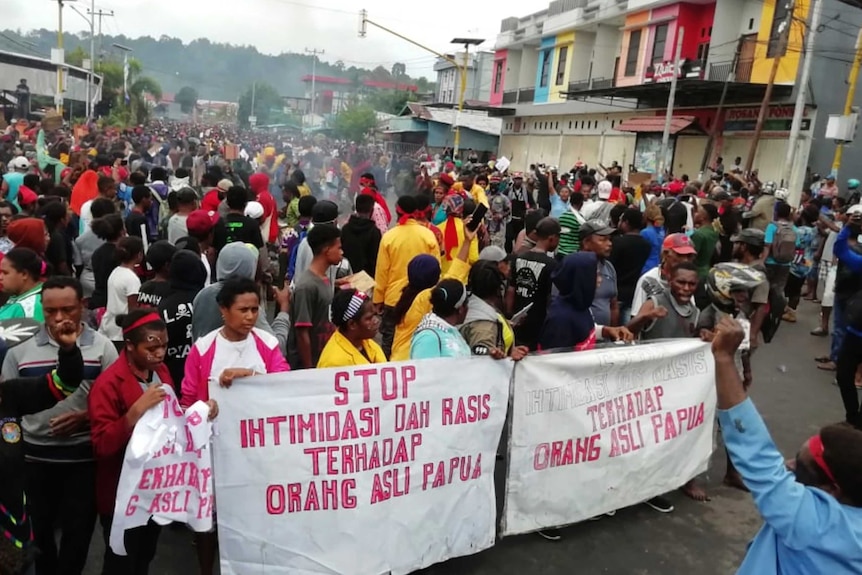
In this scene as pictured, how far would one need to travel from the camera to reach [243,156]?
22.5m

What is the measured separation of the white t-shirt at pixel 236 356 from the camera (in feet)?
10.9

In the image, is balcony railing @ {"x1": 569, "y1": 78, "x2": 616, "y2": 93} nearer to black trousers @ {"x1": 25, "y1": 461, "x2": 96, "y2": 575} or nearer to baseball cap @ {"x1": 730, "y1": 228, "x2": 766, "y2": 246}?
baseball cap @ {"x1": 730, "y1": 228, "x2": 766, "y2": 246}

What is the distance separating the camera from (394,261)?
5672 mm

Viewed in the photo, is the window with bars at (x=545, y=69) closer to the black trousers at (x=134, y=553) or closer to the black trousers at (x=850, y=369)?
the black trousers at (x=850, y=369)

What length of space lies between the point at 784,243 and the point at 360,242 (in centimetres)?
492

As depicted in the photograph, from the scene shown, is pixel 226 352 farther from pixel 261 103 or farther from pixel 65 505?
pixel 261 103

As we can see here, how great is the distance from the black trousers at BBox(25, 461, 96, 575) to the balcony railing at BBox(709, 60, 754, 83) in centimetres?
2532

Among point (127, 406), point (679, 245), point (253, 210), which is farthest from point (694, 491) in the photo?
point (253, 210)

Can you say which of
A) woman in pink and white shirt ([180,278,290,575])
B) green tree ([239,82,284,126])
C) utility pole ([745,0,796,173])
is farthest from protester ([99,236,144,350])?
green tree ([239,82,284,126])

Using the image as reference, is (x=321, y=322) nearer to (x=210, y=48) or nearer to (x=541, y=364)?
(x=541, y=364)

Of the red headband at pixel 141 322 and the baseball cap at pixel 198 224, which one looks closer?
the red headband at pixel 141 322

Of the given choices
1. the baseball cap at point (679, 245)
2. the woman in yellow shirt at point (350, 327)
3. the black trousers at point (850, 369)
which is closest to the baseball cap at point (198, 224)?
the woman in yellow shirt at point (350, 327)

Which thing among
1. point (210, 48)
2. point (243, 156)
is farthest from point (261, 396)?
point (210, 48)

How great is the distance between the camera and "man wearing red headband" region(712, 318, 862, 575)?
195cm
